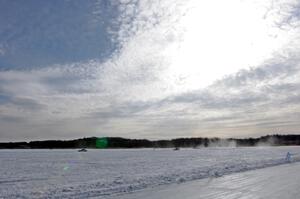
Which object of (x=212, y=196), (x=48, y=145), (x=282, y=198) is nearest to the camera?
(x=282, y=198)

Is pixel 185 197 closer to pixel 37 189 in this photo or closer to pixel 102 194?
pixel 102 194

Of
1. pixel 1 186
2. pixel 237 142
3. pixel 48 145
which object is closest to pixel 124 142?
pixel 48 145

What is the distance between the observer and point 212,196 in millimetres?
12039

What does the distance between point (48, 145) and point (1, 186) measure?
474ft

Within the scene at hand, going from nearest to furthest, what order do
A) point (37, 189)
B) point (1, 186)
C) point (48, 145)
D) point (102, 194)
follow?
point (102, 194)
point (37, 189)
point (1, 186)
point (48, 145)

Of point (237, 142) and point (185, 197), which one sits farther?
point (237, 142)

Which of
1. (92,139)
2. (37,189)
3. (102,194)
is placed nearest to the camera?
(102,194)

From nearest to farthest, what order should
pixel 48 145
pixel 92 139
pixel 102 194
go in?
pixel 102 194 < pixel 48 145 < pixel 92 139

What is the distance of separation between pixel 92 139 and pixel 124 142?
18762mm

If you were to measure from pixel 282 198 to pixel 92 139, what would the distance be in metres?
161

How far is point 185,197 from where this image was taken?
1188cm

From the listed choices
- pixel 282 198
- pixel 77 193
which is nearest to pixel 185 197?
pixel 282 198

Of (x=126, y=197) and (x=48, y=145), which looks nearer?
(x=126, y=197)

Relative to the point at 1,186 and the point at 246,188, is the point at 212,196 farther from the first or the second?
the point at 1,186
